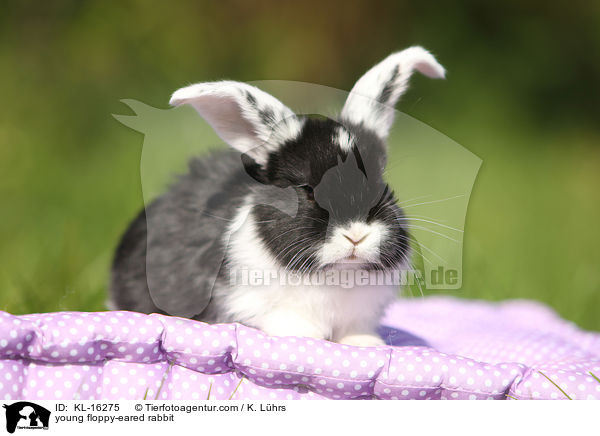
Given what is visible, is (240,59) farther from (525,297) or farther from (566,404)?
(566,404)

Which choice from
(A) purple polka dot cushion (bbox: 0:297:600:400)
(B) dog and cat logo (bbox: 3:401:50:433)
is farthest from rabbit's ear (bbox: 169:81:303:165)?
(B) dog and cat logo (bbox: 3:401:50:433)

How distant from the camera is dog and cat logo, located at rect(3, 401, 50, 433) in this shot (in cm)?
176

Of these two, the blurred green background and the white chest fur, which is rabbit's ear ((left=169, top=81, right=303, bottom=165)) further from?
the blurred green background

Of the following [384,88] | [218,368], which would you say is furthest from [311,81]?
[218,368]

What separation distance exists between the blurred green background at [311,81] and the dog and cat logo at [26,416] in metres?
1.06

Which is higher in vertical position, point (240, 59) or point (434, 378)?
point (240, 59)

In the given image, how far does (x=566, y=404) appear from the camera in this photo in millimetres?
1899

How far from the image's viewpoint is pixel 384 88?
7.64 feet

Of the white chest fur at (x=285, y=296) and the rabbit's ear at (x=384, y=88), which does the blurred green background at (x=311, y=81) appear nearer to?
the rabbit's ear at (x=384, y=88)

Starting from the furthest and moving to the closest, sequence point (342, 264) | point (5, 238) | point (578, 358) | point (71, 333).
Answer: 1. point (5, 238)
2. point (578, 358)
3. point (342, 264)
4. point (71, 333)

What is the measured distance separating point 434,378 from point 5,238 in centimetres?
332

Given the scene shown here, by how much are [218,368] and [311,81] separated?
2758mm

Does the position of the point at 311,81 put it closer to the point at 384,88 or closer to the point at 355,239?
the point at 384,88

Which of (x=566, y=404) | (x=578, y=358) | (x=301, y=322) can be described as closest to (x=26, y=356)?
(x=301, y=322)
